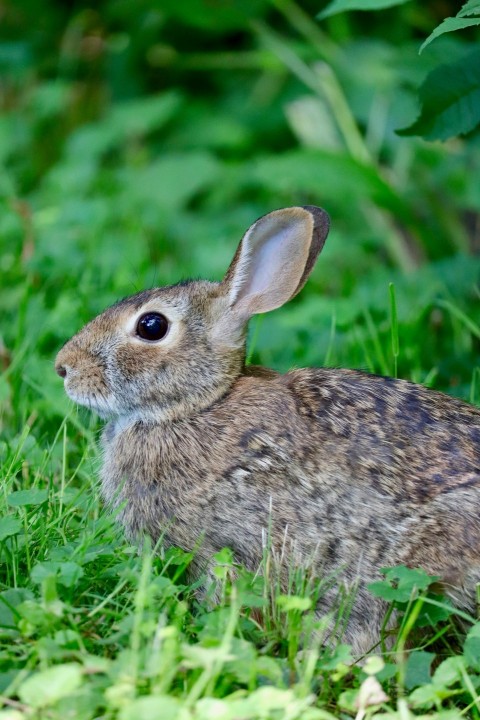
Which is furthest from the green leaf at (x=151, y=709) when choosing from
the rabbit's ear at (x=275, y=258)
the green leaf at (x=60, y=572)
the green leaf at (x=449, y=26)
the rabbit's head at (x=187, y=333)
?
the green leaf at (x=449, y=26)

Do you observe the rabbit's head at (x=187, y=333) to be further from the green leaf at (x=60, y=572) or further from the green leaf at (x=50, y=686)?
the green leaf at (x=50, y=686)

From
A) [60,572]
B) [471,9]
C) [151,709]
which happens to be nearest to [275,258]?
[471,9]

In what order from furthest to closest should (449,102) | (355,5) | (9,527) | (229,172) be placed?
(229,172) → (449,102) → (355,5) → (9,527)

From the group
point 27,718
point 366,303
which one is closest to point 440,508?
point 27,718

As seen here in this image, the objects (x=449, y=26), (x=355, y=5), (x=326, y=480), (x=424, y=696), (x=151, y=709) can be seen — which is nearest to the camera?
(x=151, y=709)

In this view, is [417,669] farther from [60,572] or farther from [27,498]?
[27,498]

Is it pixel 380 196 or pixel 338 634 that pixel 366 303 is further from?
pixel 338 634

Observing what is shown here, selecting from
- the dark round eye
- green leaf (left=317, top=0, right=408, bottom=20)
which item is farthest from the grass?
green leaf (left=317, top=0, right=408, bottom=20)
